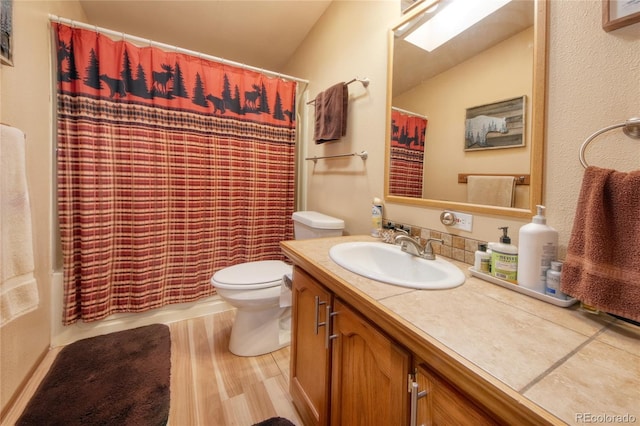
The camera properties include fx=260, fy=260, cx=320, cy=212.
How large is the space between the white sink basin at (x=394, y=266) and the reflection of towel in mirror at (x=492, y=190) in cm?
27

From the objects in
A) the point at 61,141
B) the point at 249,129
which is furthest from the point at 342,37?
the point at 61,141

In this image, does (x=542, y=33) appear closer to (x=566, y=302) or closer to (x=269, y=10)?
(x=566, y=302)

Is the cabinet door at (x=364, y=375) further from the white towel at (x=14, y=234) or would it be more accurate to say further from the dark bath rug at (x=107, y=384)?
the white towel at (x=14, y=234)

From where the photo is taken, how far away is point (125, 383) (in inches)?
51.8

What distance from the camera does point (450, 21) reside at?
3.54 ft

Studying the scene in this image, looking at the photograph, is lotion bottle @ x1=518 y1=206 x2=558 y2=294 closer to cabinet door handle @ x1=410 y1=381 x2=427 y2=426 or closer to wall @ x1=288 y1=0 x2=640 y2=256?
wall @ x1=288 y1=0 x2=640 y2=256

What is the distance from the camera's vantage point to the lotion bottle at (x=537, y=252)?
2.31 ft

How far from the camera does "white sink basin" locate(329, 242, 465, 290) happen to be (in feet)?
2.57

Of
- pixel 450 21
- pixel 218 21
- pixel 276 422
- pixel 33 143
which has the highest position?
pixel 218 21

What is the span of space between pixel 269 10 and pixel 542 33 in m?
1.76

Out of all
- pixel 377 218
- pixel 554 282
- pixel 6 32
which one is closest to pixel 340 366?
pixel 554 282

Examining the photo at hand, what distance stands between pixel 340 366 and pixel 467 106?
1.06 meters

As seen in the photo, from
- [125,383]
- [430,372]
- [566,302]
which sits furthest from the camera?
[125,383]

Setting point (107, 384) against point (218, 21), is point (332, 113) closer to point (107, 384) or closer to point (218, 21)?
point (218, 21)
